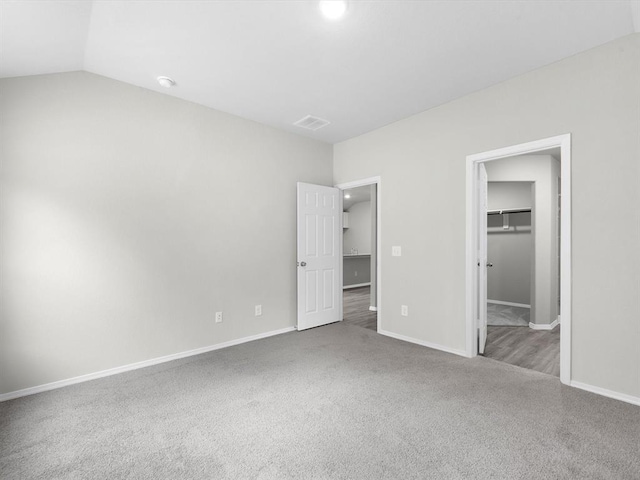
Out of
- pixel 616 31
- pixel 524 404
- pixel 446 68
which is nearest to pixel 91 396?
pixel 524 404

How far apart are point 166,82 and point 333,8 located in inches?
71.9

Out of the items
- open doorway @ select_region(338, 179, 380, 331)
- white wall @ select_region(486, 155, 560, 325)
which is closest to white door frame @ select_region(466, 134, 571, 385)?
white wall @ select_region(486, 155, 560, 325)

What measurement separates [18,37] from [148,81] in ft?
3.19

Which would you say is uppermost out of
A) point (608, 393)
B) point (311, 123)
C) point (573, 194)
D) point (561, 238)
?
point (311, 123)

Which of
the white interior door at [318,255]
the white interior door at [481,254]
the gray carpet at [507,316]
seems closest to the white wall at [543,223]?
the gray carpet at [507,316]

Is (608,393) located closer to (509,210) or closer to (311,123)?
(311,123)

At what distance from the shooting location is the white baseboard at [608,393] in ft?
7.61

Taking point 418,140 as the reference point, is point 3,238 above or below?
below

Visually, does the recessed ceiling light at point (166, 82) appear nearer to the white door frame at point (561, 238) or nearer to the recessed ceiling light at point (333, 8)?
the recessed ceiling light at point (333, 8)

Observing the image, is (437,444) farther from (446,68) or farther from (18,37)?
(18,37)

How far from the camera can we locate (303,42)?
238 centimetres

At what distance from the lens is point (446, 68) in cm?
276

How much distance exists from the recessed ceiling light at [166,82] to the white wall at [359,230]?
701 cm

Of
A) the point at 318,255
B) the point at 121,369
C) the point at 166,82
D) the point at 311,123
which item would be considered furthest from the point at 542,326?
the point at 166,82
